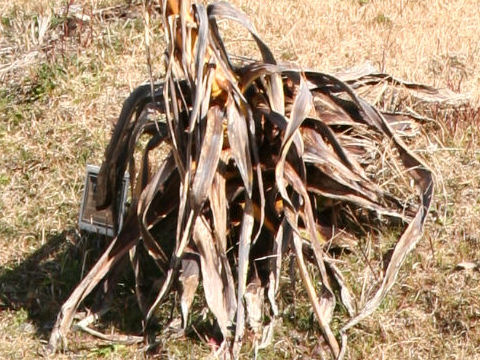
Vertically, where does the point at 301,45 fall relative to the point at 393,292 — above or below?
above

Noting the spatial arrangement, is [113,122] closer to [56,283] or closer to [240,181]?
[56,283]

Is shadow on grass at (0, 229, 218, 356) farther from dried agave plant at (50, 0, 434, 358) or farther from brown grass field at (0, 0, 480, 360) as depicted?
dried agave plant at (50, 0, 434, 358)

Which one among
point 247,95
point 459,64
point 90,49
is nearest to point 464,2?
point 459,64

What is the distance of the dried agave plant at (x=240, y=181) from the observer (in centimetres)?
539

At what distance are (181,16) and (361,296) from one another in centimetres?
169

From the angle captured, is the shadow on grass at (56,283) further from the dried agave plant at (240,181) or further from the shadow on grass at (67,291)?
the dried agave plant at (240,181)

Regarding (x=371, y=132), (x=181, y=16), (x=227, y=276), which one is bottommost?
(x=227, y=276)

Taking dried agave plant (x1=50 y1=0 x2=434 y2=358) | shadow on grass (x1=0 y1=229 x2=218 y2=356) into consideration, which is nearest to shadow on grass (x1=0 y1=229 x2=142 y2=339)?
shadow on grass (x1=0 y1=229 x2=218 y2=356)

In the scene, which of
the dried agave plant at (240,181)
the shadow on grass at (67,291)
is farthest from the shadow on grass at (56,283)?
the dried agave plant at (240,181)

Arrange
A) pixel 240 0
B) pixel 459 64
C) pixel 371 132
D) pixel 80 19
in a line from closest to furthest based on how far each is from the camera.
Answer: pixel 371 132 → pixel 459 64 → pixel 80 19 → pixel 240 0

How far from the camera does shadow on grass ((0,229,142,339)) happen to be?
19.6 feet

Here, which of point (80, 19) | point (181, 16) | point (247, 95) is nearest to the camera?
point (181, 16)

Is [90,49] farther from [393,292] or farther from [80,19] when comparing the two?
[393,292]

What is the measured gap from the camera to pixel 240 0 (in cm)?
882
